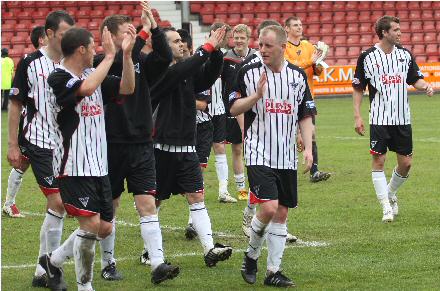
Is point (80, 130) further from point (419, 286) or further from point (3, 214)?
point (3, 214)

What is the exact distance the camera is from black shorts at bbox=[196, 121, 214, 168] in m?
12.2

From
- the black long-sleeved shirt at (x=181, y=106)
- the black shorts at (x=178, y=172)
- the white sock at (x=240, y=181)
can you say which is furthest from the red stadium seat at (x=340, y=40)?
the black shorts at (x=178, y=172)

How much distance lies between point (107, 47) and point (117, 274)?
224 cm

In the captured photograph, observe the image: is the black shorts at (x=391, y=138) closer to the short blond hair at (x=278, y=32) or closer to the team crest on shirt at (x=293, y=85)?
the team crest on shirt at (x=293, y=85)

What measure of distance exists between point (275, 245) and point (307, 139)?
0.92m

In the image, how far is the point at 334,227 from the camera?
1130 cm

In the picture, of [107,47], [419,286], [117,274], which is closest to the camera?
[107,47]

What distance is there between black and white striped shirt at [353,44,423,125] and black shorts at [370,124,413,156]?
0.23ft

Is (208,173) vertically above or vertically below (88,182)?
below

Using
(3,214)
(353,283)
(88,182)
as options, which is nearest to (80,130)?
(88,182)

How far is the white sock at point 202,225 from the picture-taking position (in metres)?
9.09

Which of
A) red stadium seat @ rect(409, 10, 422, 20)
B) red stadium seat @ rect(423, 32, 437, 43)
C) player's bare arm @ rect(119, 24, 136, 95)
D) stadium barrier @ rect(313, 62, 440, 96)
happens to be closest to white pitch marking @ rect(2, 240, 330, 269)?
player's bare arm @ rect(119, 24, 136, 95)

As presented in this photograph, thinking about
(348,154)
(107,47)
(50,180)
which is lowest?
(348,154)

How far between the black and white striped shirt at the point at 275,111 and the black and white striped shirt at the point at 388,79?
3.39 meters
